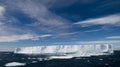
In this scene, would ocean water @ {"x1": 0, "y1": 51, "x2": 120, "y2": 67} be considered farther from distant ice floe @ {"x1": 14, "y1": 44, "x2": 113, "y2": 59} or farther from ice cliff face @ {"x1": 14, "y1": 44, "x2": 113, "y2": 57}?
ice cliff face @ {"x1": 14, "y1": 44, "x2": 113, "y2": 57}

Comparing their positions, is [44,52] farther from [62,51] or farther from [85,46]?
[85,46]

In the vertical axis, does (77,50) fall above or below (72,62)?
above

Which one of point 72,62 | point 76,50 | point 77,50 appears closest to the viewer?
point 72,62

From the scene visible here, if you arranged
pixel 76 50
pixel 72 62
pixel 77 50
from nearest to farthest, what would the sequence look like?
pixel 72 62, pixel 77 50, pixel 76 50

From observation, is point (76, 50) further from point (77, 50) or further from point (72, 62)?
point (72, 62)

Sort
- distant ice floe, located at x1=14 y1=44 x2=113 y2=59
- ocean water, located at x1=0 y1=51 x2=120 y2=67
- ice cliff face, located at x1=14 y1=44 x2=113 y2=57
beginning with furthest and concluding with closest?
ice cliff face, located at x1=14 y1=44 x2=113 y2=57, distant ice floe, located at x1=14 y1=44 x2=113 y2=59, ocean water, located at x1=0 y1=51 x2=120 y2=67

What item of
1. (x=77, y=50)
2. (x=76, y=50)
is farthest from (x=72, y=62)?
(x=76, y=50)

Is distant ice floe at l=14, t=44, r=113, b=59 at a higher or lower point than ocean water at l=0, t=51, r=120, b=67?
higher

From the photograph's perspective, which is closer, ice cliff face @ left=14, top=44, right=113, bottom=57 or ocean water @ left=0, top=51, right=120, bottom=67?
ocean water @ left=0, top=51, right=120, bottom=67

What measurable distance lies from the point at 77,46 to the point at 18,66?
6298 centimetres

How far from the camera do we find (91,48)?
373 feet

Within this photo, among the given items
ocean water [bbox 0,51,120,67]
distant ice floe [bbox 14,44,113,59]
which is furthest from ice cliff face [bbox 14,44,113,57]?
ocean water [bbox 0,51,120,67]

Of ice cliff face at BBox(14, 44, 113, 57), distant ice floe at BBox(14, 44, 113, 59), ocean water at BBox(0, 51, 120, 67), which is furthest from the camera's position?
ice cliff face at BBox(14, 44, 113, 57)

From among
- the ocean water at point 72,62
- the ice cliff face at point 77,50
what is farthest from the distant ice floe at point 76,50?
the ocean water at point 72,62
